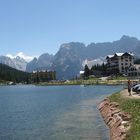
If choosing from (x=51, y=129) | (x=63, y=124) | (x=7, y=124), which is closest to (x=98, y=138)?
(x=51, y=129)

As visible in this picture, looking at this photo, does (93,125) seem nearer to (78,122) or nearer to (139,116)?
(78,122)

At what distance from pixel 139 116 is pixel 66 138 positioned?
7455mm

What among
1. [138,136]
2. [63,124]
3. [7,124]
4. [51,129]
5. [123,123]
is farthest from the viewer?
[7,124]

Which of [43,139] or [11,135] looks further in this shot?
[11,135]

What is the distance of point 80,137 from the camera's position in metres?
39.6

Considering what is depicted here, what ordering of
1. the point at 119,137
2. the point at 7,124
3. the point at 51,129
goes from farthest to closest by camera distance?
1. the point at 7,124
2. the point at 51,129
3. the point at 119,137

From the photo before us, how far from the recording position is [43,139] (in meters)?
39.6

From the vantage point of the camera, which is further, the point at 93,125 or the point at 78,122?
the point at 78,122

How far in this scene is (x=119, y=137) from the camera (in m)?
33.4

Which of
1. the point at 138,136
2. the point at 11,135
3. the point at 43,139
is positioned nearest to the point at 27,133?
the point at 11,135

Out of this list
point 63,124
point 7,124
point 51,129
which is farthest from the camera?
point 7,124

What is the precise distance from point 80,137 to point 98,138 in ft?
6.29

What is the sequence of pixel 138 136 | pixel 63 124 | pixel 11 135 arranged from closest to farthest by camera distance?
pixel 138 136 < pixel 11 135 < pixel 63 124

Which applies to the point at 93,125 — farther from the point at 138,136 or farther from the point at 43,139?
the point at 138,136
